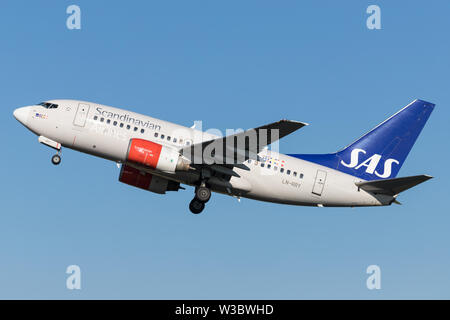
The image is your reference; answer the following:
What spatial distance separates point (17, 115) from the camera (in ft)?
128

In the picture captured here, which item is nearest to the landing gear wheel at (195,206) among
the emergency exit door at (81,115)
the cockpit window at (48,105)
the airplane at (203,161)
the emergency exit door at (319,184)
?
the airplane at (203,161)

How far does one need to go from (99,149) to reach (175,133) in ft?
14.4

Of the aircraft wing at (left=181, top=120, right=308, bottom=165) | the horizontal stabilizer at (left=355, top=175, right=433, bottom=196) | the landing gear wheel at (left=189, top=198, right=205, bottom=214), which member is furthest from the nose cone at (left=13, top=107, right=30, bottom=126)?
the horizontal stabilizer at (left=355, top=175, right=433, bottom=196)

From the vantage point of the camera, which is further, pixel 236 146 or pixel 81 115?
pixel 81 115

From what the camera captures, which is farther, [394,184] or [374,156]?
[374,156]

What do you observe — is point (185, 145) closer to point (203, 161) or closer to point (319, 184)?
point (203, 161)

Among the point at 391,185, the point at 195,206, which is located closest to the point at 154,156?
the point at 195,206

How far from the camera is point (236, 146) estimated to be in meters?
36.4

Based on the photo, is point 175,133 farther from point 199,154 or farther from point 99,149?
point 99,149

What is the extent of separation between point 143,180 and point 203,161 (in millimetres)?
5269

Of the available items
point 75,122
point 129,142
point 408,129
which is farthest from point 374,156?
point 75,122

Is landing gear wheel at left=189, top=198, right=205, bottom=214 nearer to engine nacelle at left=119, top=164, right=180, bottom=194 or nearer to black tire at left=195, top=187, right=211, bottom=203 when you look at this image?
black tire at left=195, top=187, right=211, bottom=203

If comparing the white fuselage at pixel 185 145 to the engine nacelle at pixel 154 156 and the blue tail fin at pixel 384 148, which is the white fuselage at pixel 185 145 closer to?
the engine nacelle at pixel 154 156

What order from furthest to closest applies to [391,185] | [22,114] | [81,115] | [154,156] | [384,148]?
[384,148] → [22,114] → [391,185] → [81,115] → [154,156]
